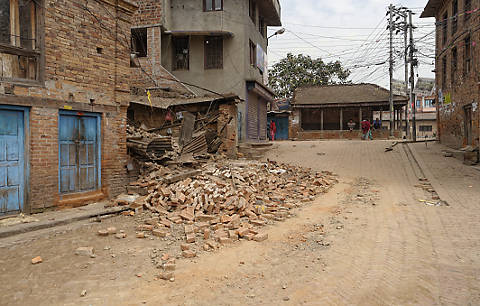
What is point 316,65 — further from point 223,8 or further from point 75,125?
point 75,125

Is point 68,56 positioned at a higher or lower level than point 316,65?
lower

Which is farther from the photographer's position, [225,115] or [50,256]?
[225,115]

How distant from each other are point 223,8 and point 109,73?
36.4 ft

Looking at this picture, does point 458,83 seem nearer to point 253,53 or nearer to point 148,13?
point 253,53

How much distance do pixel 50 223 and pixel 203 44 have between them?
14.2 metres

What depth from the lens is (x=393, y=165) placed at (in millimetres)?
Result: 14008

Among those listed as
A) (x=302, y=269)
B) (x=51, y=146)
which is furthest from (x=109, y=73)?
(x=302, y=269)

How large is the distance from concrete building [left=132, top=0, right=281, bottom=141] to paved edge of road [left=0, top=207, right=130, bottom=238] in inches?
429

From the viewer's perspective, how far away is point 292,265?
468cm

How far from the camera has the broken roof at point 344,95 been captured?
92.7 ft

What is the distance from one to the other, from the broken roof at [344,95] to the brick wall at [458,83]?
7.54 meters

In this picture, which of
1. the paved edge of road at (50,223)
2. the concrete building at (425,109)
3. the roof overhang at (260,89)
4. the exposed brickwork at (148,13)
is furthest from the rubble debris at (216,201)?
the concrete building at (425,109)

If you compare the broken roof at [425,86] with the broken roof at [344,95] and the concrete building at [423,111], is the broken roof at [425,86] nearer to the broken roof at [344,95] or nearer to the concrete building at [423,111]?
the concrete building at [423,111]

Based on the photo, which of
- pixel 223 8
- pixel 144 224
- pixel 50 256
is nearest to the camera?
pixel 50 256
